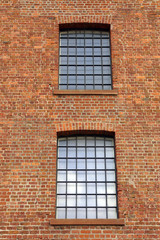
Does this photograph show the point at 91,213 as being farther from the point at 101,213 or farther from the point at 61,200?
the point at 61,200

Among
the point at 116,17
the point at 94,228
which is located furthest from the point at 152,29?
the point at 94,228

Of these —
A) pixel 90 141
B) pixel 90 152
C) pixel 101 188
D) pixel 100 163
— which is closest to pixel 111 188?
pixel 101 188

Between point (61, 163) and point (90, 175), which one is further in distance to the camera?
point (61, 163)

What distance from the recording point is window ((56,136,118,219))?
11.1 meters

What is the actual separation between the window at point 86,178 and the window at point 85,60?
1884mm

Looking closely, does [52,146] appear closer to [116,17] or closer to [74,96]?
[74,96]

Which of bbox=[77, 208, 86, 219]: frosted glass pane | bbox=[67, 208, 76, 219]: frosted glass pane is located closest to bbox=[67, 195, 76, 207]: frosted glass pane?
bbox=[67, 208, 76, 219]: frosted glass pane

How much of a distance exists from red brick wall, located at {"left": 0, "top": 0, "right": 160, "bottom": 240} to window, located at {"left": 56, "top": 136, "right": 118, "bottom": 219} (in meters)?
0.36

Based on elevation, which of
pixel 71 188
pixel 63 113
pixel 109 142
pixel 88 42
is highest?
pixel 88 42

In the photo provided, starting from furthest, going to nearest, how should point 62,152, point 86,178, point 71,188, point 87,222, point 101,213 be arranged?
point 62,152, point 86,178, point 71,188, point 101,213, point 87,222

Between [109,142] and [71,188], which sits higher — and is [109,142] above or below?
above

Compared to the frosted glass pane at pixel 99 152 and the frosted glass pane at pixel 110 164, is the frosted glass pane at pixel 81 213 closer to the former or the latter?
the frosted glass pane at pixel 110 164

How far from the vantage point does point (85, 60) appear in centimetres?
1309

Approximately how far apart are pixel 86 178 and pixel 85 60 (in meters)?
3.96
